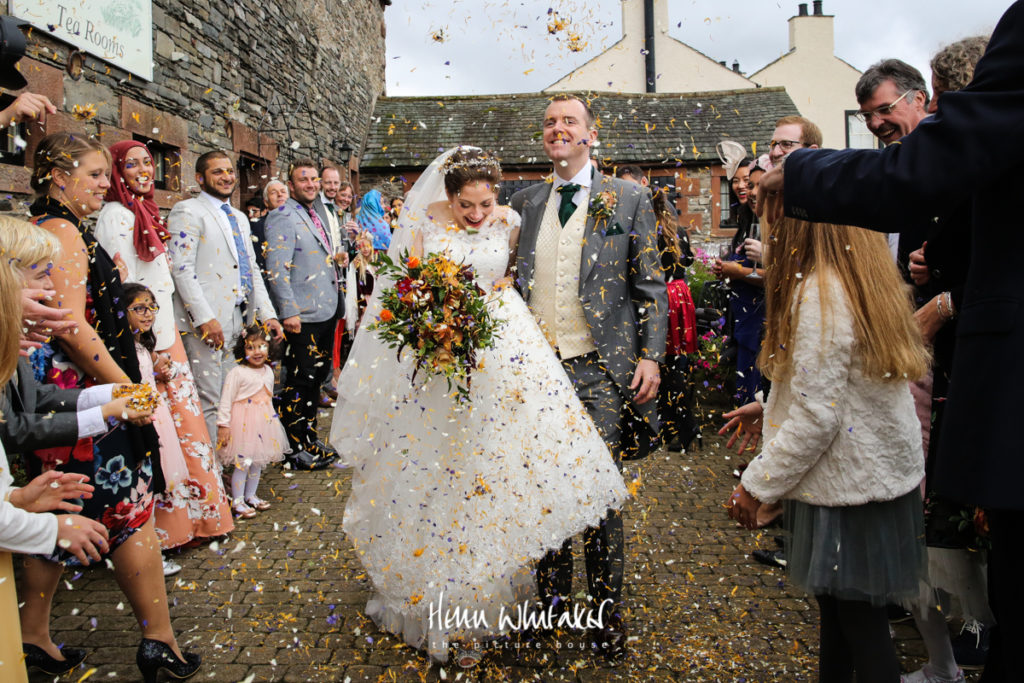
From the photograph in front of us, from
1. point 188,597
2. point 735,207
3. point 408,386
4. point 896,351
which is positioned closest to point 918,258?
point 896,351

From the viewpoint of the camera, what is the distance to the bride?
10.1ft

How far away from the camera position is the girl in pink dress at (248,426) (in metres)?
5.14

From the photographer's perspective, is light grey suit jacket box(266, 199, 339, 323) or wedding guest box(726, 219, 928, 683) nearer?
wedding guest box(726, 219, 928, 683)

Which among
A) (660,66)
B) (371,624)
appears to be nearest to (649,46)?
(660,66)

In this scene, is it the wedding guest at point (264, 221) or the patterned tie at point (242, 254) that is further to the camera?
the wedding guest at point (264, 221)

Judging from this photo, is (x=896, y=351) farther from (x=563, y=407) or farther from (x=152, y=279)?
(x=152, y=279)

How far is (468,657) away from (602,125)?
19.4 meters

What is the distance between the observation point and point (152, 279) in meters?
4.62

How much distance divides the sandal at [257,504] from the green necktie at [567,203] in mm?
3235

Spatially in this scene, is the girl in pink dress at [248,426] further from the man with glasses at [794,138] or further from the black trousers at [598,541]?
the man with glasses at [794,138]

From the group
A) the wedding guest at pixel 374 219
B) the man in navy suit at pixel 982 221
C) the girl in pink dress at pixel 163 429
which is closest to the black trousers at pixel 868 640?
the man in navy suit at pixel 982 221

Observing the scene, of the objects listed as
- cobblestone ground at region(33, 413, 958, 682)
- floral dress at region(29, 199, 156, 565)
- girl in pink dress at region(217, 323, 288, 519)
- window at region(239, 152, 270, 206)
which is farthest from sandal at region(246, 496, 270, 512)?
window at region(239, 152, 270, 206)

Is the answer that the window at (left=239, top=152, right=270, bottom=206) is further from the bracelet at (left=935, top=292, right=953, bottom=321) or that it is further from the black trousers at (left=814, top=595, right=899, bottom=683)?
the black trousers at (left=814, top=595, right=899, bottom=683)

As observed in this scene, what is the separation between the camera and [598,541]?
10.9 ft
